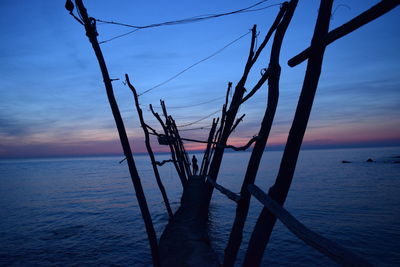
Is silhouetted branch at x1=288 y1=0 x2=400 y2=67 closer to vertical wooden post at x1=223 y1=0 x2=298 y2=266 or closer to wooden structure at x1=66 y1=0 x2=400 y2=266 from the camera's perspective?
wooden structure at x1=66 y1=0 x2=400 y2=266

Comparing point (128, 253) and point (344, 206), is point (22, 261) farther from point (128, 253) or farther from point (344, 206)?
point (344, 206)

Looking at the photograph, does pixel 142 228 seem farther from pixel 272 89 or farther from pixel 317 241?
pixel 317 241

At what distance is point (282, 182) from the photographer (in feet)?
11.0

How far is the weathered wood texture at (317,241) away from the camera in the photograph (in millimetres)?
1912

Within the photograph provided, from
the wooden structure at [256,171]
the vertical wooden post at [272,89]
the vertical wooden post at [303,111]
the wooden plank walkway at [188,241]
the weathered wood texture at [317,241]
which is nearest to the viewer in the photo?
the weathered wood texture at [317,241]

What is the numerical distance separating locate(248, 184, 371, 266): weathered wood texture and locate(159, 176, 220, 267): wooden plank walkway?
2.80 m

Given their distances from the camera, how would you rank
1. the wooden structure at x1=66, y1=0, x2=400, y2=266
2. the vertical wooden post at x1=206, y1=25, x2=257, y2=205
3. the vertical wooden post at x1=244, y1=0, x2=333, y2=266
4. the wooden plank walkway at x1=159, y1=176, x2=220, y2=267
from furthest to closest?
the vertical wooden post at x1=206, y1=25, x2=257, y2=205 → the wooden plank walkway at x1=159, y1=176, x2=220, y2=267 → the vertical wooden post at x1=244, y1=0, x2=333, y2=266 → the wooden structure at x1=66, y1=0, x2=400, y2=266

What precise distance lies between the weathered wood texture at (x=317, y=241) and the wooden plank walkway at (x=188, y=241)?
2.80m

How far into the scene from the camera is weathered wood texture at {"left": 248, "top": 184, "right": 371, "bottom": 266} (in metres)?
1.91

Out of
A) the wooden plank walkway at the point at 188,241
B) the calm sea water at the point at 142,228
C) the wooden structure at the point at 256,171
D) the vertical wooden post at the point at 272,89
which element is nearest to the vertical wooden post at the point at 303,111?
the wooden structure at the point at 256,171

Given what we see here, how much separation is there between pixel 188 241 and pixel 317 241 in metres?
4.83

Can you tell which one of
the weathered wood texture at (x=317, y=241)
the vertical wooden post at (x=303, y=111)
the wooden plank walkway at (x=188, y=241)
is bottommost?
the wooden plank walkway at (x=188, y=241)

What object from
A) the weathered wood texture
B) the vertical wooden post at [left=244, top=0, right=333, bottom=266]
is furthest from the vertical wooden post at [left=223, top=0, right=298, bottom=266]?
the vertical wooden post at [left=244, top=0, right=333, bottom=266]

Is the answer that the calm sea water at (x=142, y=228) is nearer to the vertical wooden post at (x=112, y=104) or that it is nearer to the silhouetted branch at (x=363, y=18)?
the vertical wooden post at (x=112, y=104)
